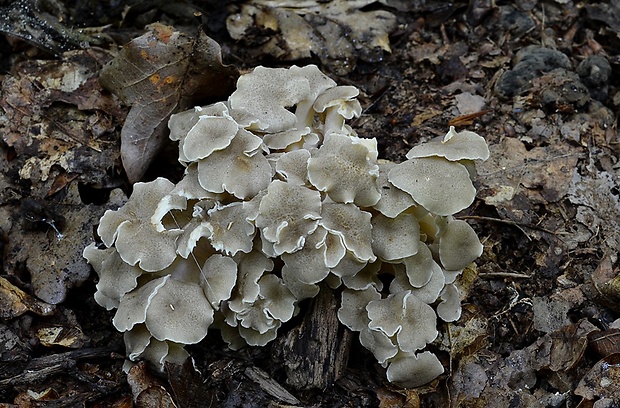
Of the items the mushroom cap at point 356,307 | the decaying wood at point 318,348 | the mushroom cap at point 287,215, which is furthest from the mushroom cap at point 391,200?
the decaying wood at point 318,348

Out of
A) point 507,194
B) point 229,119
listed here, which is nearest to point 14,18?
point 229,119

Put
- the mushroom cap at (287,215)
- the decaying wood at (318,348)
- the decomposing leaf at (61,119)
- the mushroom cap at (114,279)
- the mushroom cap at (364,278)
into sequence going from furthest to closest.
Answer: the decomposing leaf at (61,119)
the decaying wood at (318,348)
the mushroom cap at (364,278)
the mushroom cap at (114,279)
the mushroom cap at (287,215)

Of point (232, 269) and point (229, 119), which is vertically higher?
point (229, 119)

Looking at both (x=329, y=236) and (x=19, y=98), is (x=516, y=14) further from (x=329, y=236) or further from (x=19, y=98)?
(x=19, y=98)

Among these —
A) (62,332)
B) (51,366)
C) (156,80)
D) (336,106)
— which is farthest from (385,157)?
(51,366)

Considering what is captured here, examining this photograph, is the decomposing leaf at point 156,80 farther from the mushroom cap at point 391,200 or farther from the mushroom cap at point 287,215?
the mushroom cap at point 391,200

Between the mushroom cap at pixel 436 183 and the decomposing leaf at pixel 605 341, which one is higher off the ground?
the mushroom cap at pixel 436 183

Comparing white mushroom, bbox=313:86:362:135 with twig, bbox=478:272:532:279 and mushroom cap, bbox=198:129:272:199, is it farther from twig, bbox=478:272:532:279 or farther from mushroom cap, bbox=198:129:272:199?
twig, bbox=478:272:532:279
